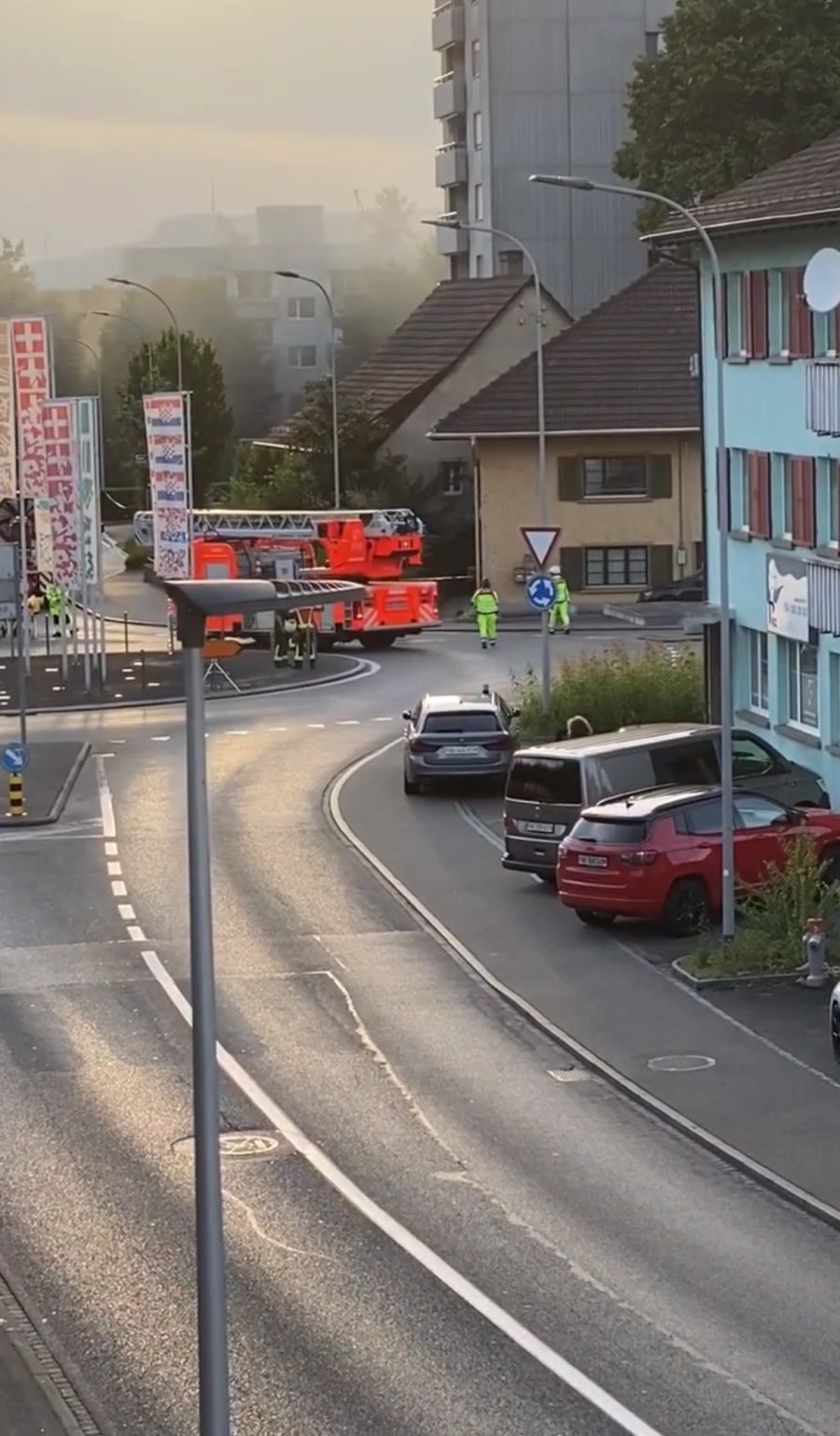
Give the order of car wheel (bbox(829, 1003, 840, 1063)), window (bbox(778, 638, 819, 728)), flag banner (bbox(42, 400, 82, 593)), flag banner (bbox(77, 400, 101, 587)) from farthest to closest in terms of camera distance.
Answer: flag banner (bbox(77, 400, 101, 587)) → flag banner (bbox(42, 400, 82, 593)) → window (bbox(778, 638, 819, 728)) → car wheel (bbox(829, 1003, 840, 1063))

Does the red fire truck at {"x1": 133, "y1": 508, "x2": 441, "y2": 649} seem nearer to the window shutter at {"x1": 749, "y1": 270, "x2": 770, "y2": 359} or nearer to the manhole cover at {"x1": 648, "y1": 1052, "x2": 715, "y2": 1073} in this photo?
the window shutter at {"x1": 749, "y1": 270, "x2": 770, "y2": 359}

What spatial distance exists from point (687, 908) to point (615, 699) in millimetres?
13233

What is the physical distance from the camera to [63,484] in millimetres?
53594

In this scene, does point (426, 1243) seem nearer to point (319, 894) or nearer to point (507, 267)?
point (319, 894)

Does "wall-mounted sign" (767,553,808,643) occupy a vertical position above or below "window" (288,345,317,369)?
below

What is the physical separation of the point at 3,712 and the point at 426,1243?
Result: 34.7 metres

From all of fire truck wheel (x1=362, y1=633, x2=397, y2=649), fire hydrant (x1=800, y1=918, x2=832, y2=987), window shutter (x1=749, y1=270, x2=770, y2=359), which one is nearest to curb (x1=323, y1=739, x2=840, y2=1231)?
fire hydrant (x1=800, y1=918, x2=832, y2=987)

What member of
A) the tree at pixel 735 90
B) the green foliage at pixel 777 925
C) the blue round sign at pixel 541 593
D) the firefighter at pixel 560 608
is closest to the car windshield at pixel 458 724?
the blue round sign at pixel 541 593

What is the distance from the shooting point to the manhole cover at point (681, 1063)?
21391mm

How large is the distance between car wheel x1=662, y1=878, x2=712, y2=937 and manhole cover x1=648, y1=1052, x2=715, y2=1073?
508cm

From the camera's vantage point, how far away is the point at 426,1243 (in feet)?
53.5

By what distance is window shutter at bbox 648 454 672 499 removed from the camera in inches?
2694

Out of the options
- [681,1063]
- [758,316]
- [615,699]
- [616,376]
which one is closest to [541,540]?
[615,699]

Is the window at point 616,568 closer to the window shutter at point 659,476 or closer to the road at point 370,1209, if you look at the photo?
the window shutter at point 659,476
